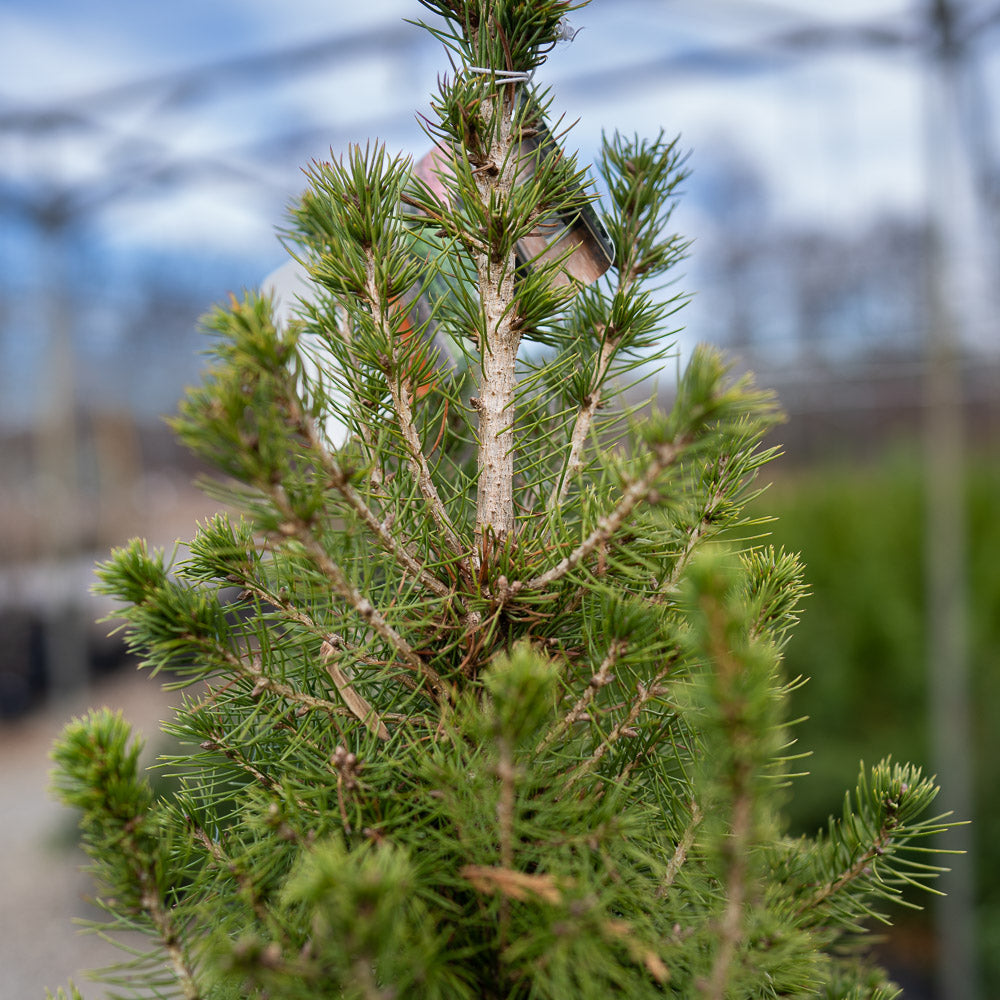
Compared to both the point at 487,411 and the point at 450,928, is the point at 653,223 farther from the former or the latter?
the point at 450,928

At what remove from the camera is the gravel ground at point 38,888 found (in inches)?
115

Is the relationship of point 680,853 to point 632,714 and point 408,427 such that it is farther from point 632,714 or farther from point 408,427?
point 408,427

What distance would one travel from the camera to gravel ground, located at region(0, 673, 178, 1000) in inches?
115

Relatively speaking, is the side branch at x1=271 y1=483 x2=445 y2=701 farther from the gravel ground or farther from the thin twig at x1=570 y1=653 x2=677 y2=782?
the gravel ground

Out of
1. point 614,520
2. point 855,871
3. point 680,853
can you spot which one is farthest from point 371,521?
point 855,871

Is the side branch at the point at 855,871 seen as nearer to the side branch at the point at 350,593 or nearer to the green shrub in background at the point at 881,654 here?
the side branch at the point at 350,593

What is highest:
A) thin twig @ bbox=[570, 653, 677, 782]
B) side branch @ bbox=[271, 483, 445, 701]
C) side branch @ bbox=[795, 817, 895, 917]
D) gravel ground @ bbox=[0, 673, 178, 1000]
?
side branch @ bbox=[271, 483, 445, 701]

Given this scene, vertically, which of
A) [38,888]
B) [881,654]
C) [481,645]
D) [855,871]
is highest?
[881,654]

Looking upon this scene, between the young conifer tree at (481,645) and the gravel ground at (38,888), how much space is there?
2.09 meters

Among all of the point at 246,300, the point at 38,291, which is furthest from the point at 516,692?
the point at 38,291

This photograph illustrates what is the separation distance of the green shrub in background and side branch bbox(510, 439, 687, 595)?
2.90 metres

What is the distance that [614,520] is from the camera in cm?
41

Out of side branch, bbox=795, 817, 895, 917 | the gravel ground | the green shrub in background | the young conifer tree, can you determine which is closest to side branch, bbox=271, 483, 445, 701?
the young conifer tree

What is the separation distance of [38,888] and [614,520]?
3.97 m
